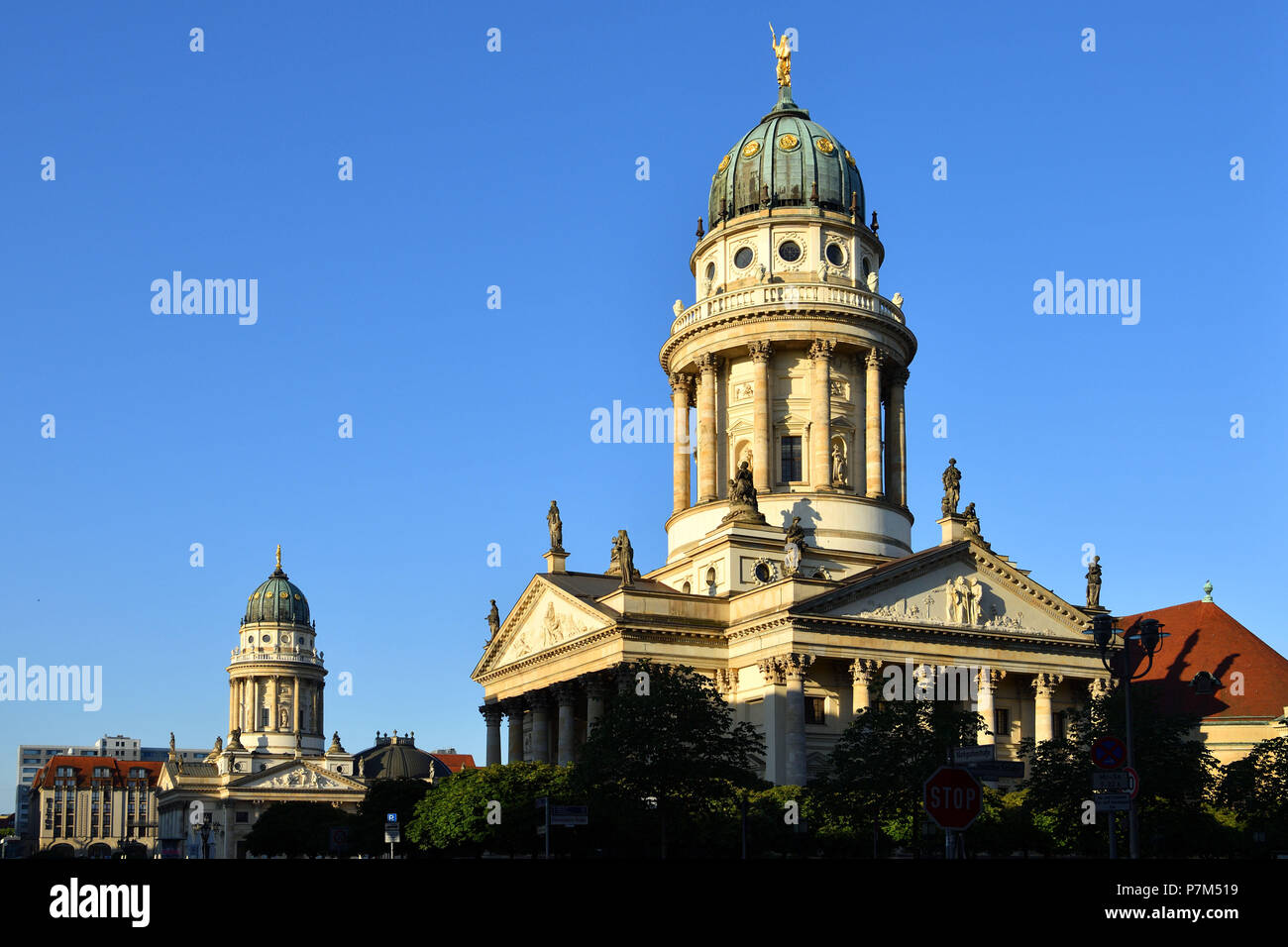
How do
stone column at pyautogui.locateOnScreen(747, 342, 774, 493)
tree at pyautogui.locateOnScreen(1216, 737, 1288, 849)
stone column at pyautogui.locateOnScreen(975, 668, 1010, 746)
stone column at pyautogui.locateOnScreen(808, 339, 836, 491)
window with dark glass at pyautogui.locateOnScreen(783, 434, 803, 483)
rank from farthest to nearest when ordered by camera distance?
window with dark glass at pyautogui.locateOnScreen(783, 434, 803, 483) → stone column at pyautogui.locateOnScreen(747, 342, 774, 493) → stone column at pyautogui.locateOnScreen(808, 339, 836, 491) → stone column at pyautogui.locateOnScreen(975, 668, 1010, 746) → tree at pyautogui.locateOnScreen(1216, 737, 1288, 849)

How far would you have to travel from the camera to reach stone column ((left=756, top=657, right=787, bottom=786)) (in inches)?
2598

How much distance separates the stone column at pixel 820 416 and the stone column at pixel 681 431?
8254mm

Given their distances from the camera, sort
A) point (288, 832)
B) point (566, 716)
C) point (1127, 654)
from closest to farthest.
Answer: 1. point (1127, 654)
2. point (566, 716)
3. point (288, 832)

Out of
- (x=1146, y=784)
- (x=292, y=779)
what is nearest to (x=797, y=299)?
(x=1146, y=784)

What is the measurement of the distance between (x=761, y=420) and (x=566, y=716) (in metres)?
18.4

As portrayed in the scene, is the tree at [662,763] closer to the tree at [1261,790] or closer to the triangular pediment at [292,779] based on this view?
the tree at [1261,790]

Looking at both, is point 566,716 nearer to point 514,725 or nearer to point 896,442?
point 514,725

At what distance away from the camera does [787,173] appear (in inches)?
3408

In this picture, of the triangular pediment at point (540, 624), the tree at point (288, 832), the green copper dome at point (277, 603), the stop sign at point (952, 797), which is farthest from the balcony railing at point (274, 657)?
the stop sign at point (952, 797)

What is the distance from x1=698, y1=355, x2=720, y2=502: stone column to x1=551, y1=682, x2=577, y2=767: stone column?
14188 millimetres

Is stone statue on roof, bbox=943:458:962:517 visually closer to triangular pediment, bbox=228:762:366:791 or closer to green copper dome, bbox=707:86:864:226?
green copper dome, bbox=707:86:864:226

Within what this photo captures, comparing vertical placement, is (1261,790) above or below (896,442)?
below

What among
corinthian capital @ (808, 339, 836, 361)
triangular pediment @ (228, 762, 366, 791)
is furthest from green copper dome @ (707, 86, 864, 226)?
triangular pediment @ (228, 762, 366, 791)
